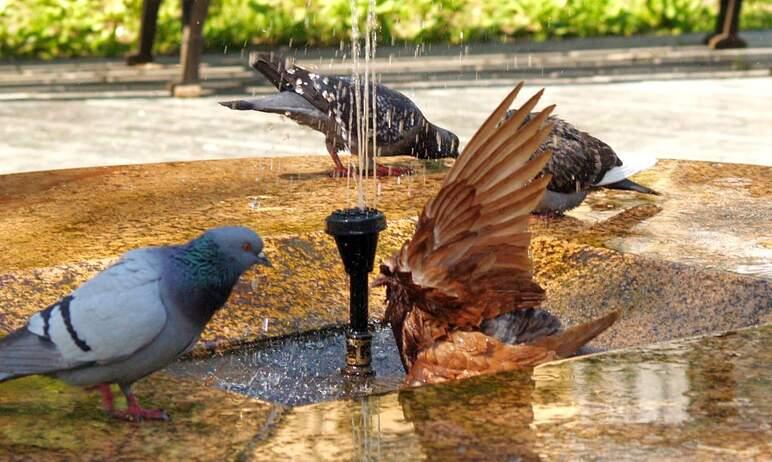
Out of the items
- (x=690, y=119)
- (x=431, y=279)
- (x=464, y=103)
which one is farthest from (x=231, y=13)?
(x=431, y=279)

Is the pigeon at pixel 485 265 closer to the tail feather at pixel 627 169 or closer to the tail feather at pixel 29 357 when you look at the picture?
the tail feather at pixel 29 357

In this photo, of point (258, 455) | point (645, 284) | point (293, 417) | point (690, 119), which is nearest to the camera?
point (258, 455)

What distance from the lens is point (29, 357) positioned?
9.73 ft

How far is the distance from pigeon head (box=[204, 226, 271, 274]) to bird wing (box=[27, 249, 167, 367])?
16 cm

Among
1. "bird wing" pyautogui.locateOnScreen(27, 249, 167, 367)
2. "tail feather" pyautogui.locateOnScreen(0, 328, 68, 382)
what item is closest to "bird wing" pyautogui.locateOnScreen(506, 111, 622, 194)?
"bird wing" pyautogui.locateOnScreen(27, 249, 167, 367)

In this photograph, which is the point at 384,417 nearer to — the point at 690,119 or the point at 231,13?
the point at 690,119

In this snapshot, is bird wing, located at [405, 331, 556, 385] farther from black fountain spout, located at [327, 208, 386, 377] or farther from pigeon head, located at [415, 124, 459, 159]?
pigeon head, located at [415, 124, 459, 159]

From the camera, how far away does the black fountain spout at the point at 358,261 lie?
3826 mm

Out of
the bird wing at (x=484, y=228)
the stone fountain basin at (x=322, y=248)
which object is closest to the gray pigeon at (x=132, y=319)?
the stone fountain basin at (x=322, y=248)

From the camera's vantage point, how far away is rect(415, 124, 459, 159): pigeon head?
6.05 m

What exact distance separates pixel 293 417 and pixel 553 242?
6.62 feet

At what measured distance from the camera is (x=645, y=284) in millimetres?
4340

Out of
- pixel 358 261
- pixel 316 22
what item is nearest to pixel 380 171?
pixel 358 261

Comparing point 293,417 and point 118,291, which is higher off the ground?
point 118,291
